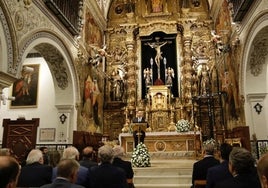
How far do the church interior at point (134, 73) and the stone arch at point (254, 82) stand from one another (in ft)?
0.11

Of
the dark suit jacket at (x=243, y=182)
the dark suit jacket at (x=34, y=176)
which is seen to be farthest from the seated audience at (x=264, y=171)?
the dark suit jacket at (x=34, y=176)

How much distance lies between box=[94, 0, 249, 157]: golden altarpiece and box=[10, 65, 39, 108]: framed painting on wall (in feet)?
13.4

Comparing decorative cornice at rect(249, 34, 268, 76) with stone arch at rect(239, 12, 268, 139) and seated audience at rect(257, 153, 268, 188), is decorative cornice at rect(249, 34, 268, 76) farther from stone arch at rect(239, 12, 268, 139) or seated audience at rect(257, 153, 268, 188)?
seated audience at rect(257, 153, 268, 188)

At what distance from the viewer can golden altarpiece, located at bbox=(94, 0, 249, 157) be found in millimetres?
14289

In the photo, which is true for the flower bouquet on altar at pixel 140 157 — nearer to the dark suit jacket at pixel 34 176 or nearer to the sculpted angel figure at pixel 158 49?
the dark suit jacket at pixel 34 176

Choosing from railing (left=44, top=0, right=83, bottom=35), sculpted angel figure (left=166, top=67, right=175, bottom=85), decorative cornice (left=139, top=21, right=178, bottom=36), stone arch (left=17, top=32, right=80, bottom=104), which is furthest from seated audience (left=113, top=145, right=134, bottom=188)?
decorative cornice (left=139, top=21, right=178, bottom=36)

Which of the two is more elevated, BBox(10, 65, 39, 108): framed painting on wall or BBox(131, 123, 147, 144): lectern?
BBox(10, 65, 39, 108): framed painting on wall

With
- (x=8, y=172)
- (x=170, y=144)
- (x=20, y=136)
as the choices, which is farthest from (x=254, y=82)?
(x=8, y=172)

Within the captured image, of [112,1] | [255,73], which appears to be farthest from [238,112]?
[112,1]

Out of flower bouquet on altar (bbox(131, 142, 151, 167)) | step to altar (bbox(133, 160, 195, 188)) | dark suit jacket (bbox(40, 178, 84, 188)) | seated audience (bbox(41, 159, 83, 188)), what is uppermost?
seated audience (bbox(41, 159, 83, 188))

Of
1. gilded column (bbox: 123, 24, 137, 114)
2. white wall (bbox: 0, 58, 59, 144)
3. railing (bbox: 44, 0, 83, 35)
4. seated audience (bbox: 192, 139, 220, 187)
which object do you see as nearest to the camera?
seated audience (bbox: 192, 139, 220, 187)

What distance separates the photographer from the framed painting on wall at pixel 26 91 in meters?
12.5

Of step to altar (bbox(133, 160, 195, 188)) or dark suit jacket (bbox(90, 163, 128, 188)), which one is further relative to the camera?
step to altar (bbox(133, 160, 195, 188))

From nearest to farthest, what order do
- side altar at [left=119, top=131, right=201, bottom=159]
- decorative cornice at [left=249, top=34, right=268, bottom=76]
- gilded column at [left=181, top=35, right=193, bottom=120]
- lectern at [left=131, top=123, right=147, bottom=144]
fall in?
lectern at [left=131, top=123, right=147, bottom=144] → decorative cornice at [left=249, top=34, right=268, bottom=76] → side altar at [left=119, top=131, right=201, bottom=159] → gilded column at [left=181, top=35, right=193, bottom=120]
